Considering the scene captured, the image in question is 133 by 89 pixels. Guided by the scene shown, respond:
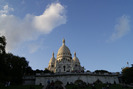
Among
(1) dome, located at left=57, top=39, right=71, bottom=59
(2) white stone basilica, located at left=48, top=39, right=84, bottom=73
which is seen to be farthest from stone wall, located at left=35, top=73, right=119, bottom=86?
(1) dome, located at left=57, top=39, right=71, bottom=59

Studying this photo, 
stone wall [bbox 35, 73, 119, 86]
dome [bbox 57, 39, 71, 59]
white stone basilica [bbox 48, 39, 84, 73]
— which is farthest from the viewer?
dome [bbox 57, 39, 71, 59]

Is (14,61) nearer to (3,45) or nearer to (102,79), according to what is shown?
(3,45)

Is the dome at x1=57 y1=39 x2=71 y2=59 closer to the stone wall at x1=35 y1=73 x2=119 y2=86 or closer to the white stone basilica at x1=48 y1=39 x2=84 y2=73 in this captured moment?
the white stone basilica at x1=48 y1=39 x2=84 y2=73

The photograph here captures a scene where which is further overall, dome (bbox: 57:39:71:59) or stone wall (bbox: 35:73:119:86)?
dome (bbox: 57:39:71:59)

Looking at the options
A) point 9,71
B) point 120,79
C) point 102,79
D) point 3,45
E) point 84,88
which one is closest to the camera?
point 84,88

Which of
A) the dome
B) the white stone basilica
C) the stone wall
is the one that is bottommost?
the stone wall

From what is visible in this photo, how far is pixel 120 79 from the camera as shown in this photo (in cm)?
5472

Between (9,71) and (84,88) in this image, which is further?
(9,71)

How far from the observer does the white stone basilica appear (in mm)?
90250

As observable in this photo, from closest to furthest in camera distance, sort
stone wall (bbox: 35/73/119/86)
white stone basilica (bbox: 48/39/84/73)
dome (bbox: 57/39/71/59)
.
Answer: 1. stone wall (bbox: 35/73/119/86)
2. white stone basilica (bbox: 48/39/84/73)
3. dome (bbox: 57/39/71/59)

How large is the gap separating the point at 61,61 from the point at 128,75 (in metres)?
49.7

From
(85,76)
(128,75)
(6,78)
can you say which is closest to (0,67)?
(6,78)

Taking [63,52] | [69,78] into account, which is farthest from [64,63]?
[69,78]

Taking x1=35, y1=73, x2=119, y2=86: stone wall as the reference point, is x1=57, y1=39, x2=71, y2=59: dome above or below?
above
